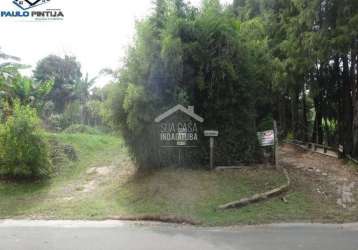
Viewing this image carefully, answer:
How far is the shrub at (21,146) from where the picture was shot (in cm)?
1209

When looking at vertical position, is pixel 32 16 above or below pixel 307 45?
above

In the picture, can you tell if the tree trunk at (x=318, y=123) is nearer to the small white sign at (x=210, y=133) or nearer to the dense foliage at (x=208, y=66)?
the dense foliage at (x=208, y=66)

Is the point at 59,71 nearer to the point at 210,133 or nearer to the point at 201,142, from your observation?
the point at 201,142

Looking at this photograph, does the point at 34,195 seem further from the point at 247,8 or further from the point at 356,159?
the point at 247,8

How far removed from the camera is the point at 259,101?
13984 millimetres

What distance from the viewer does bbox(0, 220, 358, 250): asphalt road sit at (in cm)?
627

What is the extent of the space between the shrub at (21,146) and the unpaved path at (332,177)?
910cm

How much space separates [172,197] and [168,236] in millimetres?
2596

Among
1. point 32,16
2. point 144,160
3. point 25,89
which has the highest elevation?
point 32,16

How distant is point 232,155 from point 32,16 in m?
8.41

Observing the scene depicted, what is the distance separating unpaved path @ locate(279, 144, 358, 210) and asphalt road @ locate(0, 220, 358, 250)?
7.20 feet

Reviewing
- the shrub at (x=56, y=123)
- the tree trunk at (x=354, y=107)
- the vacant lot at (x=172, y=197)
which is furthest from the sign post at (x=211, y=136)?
the shrub at (x=56, y=123)

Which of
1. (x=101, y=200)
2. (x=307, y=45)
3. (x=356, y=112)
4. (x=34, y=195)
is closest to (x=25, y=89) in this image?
(x=34, y=195)

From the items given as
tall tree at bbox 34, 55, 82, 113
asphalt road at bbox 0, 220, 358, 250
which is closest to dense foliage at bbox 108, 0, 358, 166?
asphalt road at bbox 0, 220, 358, 250
